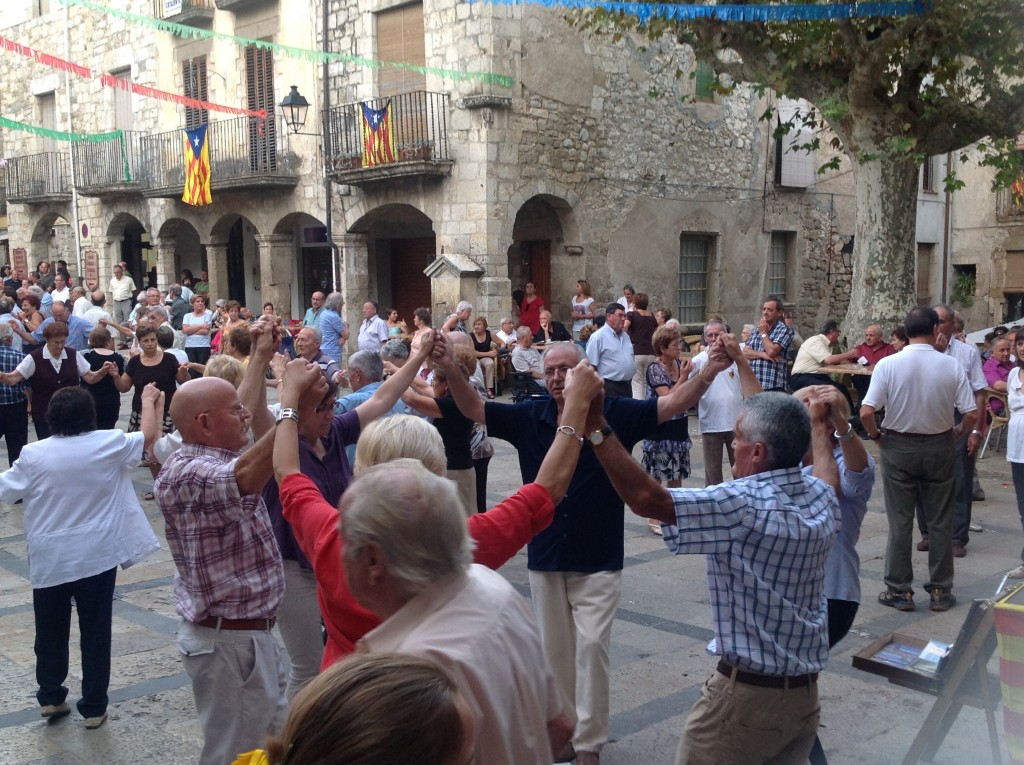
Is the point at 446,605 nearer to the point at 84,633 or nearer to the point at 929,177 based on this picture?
the point at 84,633

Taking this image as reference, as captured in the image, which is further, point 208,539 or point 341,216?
point 341,216

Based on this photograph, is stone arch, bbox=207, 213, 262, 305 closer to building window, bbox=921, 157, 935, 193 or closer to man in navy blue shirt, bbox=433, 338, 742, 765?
building window, bbox=921, 157, 935, 193

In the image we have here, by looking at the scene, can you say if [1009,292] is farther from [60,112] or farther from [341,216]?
[60,112]

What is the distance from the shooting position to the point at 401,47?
18.5m

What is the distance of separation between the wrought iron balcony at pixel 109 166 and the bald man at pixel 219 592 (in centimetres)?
2234

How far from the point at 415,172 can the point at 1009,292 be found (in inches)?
599

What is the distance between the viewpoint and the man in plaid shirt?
937cm

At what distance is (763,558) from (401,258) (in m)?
19.2

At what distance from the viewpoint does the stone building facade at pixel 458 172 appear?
17719 millimetres

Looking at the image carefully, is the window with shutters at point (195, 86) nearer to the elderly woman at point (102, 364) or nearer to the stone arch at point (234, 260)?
the stone arch at point (234, 260)

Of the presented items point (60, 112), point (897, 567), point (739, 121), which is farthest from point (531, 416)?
point (60, 112)

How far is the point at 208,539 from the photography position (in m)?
3.45

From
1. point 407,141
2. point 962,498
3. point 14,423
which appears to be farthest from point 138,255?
point 962,498

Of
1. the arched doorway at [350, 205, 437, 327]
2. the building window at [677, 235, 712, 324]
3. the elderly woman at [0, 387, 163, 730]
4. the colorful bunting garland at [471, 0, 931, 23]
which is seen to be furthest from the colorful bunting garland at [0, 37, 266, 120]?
the elderly woman at [0, 387, 163, 730]
